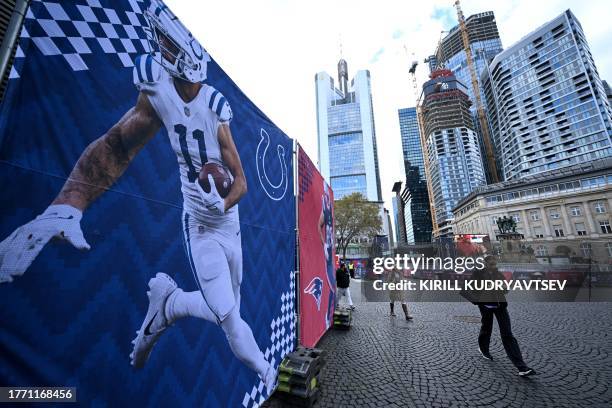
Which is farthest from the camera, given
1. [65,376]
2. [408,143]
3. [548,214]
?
[408,143]

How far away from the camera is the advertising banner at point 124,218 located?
1396 millimetres

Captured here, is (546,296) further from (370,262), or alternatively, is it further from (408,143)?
(408,143)

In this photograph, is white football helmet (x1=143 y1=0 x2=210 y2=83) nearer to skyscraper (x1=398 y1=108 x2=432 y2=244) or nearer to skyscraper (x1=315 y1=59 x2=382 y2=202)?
skyscraper (x1=315 y1=59 x2=382 y2=202)

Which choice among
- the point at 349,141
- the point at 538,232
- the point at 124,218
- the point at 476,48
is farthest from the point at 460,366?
the point at 476,48

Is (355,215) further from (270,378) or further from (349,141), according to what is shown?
(349,141)

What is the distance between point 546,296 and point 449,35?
17781cm

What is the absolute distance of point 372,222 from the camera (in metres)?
40.7

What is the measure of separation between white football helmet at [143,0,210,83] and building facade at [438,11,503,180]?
469 feet

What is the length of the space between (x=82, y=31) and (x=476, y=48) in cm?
17441

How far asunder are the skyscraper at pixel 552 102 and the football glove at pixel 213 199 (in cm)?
10409

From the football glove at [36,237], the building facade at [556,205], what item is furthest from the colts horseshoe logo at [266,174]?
the building facade at [556,205]

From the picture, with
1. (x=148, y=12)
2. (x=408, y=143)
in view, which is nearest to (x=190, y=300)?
(x=148, y=12)

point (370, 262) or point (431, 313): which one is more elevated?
point (370, 262)

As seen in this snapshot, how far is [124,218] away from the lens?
74.5 inches
